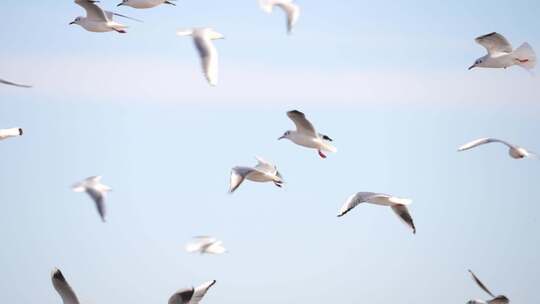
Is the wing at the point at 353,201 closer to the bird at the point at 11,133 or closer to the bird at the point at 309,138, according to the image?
the bird at the point at 309,138

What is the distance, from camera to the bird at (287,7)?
903cm

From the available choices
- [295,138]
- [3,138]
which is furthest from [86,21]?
[295,138]

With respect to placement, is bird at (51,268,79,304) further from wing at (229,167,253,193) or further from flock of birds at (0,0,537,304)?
wing at (229,167,253,193)

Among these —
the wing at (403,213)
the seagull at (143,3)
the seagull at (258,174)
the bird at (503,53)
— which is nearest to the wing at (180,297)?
the seagull at (258,174)

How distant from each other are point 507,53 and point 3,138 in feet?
14.6

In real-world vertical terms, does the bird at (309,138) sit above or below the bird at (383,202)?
above

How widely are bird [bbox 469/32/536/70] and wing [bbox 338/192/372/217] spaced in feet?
6.95

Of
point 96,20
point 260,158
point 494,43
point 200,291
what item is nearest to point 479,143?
point 494,43

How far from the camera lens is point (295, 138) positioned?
373 inches

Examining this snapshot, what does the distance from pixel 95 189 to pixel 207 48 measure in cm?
145

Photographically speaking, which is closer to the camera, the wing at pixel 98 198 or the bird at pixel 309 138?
the wing at pixel 98 198

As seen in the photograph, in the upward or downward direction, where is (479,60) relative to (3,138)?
upward

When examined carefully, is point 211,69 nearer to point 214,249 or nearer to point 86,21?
point 214,249

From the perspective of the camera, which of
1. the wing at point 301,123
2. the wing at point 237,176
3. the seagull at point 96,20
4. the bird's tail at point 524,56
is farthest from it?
the seagull at point 96,20
